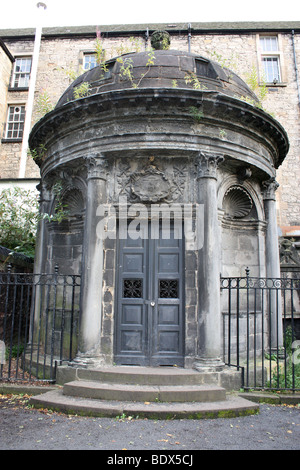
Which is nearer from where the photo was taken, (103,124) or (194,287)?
(194,287)

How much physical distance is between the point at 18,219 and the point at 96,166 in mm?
6973

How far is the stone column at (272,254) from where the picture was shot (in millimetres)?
7531

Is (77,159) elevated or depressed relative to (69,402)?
elevated

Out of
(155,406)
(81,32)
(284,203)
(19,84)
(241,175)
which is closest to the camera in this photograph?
(155,406)

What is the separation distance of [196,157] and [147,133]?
100 cm

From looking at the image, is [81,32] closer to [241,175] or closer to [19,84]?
[19,84]

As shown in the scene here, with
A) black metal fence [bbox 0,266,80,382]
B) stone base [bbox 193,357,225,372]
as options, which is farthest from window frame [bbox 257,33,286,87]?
stone base [bbox 193,357,225,372]

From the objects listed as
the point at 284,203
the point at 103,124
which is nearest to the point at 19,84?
the point at 284,203

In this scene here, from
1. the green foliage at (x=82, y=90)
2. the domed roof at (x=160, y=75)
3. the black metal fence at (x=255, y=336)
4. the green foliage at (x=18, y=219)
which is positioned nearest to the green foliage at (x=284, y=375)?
the black metal fence at (x=255, y=336)

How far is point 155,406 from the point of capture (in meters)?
4.98

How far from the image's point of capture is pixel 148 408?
16.0 ft

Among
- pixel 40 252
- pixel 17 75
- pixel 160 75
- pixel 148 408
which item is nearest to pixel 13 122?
pixel 17 75

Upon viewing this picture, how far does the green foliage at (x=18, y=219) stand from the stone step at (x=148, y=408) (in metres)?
6.69

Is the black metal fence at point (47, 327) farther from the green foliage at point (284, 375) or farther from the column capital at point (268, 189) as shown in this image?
the column capital at point (268, 189)
